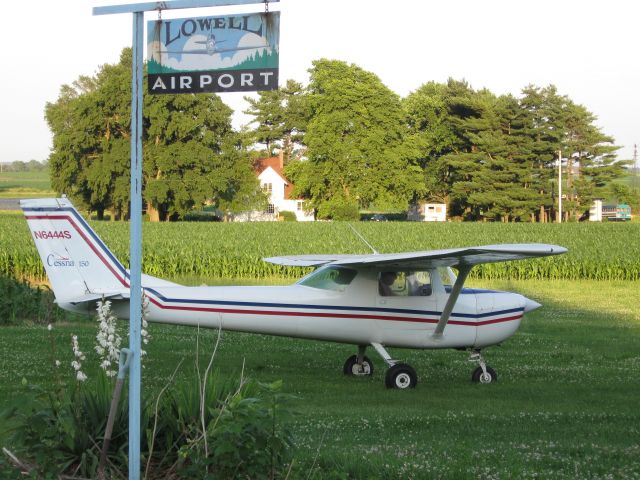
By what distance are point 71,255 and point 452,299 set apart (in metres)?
4.96

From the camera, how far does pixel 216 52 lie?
5508mm

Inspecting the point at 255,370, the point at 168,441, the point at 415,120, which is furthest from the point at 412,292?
the point at 415,120

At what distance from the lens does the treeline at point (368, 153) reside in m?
77.7

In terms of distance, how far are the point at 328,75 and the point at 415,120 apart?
14481mm

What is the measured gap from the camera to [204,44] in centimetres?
553

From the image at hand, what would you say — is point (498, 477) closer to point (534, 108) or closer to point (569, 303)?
point (569, 303)

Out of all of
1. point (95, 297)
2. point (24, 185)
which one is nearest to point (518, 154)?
point (95, 297)

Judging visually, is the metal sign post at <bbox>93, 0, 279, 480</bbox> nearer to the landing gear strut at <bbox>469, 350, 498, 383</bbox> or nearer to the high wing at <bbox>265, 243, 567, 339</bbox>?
the high wing at <bbox>265, 243, 567, 339</bbox>

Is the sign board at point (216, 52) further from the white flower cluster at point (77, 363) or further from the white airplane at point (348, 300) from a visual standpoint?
the white airplane at point (348, 300)

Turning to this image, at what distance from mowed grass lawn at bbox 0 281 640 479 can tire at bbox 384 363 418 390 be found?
0.22m

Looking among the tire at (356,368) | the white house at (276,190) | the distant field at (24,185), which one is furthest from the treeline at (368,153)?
the tire at (356,368)

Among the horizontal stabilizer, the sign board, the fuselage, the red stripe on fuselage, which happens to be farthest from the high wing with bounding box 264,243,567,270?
the sign board

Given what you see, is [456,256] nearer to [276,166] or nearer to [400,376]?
[400,376]

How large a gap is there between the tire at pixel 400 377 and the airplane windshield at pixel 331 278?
4.38 ft
